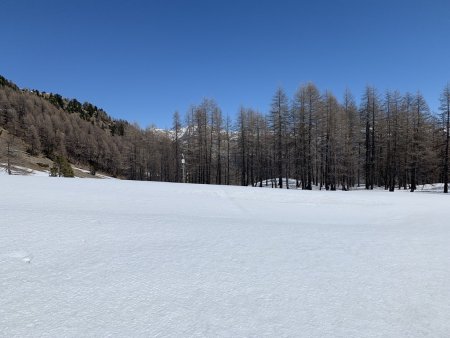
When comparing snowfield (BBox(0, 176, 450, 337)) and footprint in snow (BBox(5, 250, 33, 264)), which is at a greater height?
footprint in snow (BBox(5, 250, 33, 264))

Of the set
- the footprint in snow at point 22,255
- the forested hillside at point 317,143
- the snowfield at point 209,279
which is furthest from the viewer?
the forested hillside at point 317,143

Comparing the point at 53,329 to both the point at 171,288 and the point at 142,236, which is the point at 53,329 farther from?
the point at 142,236

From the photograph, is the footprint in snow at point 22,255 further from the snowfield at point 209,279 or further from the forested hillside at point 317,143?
the forested hillside at point 317,143

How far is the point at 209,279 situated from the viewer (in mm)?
3326

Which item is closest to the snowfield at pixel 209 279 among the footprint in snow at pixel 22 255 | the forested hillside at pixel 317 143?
the footprint in snow at pixel 22 255

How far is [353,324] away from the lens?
2584 mm

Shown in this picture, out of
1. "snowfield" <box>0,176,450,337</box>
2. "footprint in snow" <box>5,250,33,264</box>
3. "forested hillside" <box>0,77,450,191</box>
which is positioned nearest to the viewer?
"snowfield" <box>0,176,450,337</box>

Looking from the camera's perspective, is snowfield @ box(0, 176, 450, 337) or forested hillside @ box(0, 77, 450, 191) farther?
forested hillside @ box(0, 77, 450, 191)

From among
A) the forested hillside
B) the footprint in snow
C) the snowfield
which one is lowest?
the snowfield

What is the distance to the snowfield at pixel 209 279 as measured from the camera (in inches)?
97.3

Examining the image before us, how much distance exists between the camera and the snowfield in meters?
2.47

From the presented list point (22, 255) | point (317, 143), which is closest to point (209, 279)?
point (22, 255)

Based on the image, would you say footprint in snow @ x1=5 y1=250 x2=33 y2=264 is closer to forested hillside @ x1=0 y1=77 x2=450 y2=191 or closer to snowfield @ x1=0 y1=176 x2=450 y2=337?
snowfield @ x1=0 y1=176 x2=450 y2=337

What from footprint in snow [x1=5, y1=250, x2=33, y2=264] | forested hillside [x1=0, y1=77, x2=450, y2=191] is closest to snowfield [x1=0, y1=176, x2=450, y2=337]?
footprint in snow [x1=5, y1=250, x2=33, y2=264]
